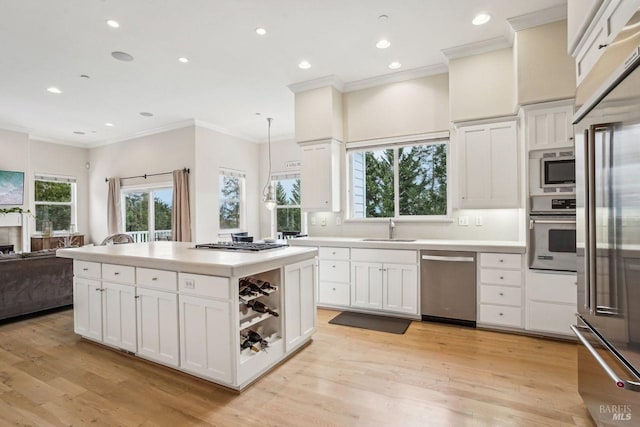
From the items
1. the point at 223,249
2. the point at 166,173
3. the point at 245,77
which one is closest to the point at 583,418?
the point at 223,249

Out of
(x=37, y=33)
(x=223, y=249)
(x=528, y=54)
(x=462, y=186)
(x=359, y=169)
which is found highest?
(x=37, y=33)

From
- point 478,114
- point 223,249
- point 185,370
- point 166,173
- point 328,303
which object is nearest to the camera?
point 185,370

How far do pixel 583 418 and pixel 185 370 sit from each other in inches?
104

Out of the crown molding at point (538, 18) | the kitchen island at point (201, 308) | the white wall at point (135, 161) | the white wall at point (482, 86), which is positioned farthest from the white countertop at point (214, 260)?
the white wall at point (135, 161)

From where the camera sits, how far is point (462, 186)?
381cm

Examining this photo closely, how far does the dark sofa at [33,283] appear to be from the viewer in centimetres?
375

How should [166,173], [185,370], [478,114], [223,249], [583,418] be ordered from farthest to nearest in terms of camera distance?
[166,173]
[478,114]
[223,249]
[185,370]
[583,418]

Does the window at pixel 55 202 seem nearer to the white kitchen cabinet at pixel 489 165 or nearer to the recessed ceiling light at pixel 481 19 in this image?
the white kitchen cabinet at pixel 489 165

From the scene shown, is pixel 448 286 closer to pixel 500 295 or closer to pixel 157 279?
pixel 500 295

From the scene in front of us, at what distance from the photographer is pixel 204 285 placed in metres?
2.33

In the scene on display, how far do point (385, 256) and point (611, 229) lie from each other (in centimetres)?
249

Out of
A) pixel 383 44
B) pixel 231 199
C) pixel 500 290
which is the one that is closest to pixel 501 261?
pixel 500 290

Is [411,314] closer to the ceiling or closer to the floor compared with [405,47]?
closer to the floor

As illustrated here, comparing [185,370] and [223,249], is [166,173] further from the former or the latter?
[185,370]
